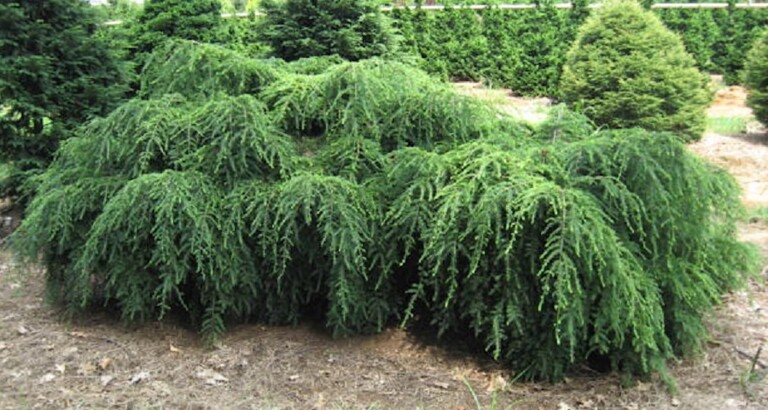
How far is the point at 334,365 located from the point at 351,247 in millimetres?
656

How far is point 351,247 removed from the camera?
348 cm

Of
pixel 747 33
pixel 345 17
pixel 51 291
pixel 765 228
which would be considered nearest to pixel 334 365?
pixel 51 291

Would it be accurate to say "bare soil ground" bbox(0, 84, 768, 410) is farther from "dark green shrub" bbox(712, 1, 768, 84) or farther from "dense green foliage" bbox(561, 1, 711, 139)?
"dark green shrub" bbox(712, 1, 768, 84)

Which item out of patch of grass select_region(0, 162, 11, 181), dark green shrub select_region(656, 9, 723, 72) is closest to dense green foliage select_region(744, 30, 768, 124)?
dark green shrub select_region(656, 9, 723, 72)

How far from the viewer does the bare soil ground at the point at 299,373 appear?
333 centimetres

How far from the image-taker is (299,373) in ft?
11.7

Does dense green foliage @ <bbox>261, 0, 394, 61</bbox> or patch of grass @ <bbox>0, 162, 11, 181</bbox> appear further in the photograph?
dense green foliage @ <bbox>261, 0, 394, 61</bbox>

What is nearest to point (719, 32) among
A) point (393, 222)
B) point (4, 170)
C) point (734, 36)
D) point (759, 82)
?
point (734, 36)

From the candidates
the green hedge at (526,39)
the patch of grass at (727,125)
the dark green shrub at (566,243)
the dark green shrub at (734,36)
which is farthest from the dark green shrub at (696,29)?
the dark green shrub at (566,243)

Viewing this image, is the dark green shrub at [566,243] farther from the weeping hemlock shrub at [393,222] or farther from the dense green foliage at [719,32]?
the dense green foliage at [719,32]

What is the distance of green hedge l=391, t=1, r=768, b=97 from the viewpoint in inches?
452

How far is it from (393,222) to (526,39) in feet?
28.8

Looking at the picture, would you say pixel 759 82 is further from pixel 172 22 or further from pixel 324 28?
pixel 172 22

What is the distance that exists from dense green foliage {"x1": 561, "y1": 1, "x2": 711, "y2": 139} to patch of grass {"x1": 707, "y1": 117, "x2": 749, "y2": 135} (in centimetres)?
123
